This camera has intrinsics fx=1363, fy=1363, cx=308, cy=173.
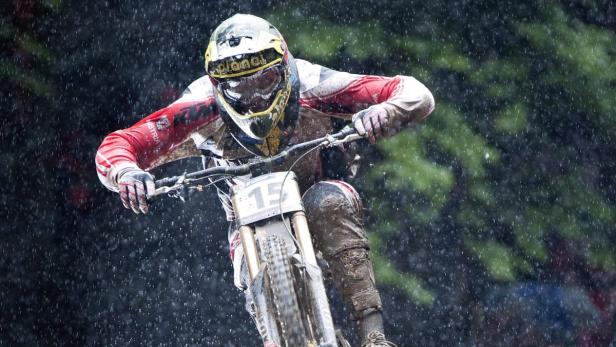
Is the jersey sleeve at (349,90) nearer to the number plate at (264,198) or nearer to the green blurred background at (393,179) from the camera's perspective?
the number plate at (264,198)

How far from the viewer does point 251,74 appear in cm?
616

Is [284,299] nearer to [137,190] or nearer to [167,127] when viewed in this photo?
[137,190]

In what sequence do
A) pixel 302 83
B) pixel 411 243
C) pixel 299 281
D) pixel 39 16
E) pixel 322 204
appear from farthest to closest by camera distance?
1. pixel 411 243
2. pixel 39 16
3. pixel 302 83
4. pixel 322 204
5. pixel 299 281

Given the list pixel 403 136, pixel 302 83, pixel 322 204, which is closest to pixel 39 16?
pixel 403 136

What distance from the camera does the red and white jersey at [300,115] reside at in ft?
21.1

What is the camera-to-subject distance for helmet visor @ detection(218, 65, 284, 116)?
620 cm

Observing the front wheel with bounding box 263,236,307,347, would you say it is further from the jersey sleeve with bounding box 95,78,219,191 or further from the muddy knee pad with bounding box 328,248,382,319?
the jersey sleeve with bounding box 95,78,219,191

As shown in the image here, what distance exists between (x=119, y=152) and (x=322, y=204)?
100 cm

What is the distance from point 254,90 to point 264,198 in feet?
2.25

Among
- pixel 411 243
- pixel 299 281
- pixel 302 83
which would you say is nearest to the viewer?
pixel 299 281

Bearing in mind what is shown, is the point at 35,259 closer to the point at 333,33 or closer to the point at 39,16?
the point at 39,16

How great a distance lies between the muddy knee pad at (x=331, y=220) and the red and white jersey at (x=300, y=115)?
0.49 meters

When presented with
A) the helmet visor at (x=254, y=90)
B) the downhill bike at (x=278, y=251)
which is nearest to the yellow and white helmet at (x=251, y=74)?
the helmet visor at (x=254, y=90)

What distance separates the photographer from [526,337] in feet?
31.8
